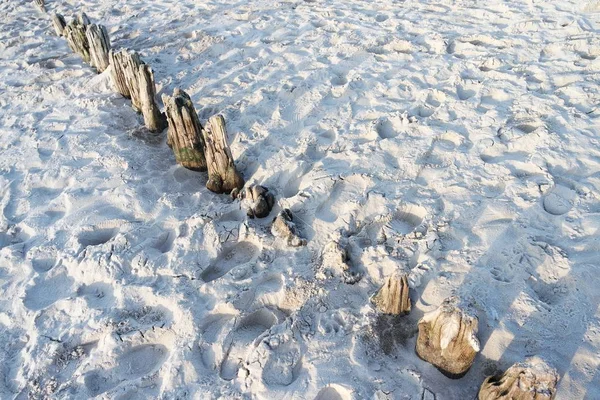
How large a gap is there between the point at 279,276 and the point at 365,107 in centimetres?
232

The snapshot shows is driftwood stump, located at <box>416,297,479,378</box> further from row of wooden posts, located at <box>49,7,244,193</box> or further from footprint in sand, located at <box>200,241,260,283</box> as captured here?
row of wooden posts, located at <box>49,7,244,193</box>

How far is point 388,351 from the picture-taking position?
251cm

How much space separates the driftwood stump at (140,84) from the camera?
14.2ft

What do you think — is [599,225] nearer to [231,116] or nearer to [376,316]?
[376,316]

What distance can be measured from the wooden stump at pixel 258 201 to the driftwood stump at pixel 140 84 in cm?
167

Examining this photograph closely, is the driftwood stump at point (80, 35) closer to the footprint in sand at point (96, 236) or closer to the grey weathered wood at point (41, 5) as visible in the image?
the grey weathered wood at point (41, 5)

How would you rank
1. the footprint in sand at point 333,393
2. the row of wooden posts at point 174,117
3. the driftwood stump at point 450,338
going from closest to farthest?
the driftwood stump at point 450,338 → the footprint in sand at point 333,393 → the row of wooden posts at point 174,117

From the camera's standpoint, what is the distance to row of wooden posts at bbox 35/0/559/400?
2.00 meters

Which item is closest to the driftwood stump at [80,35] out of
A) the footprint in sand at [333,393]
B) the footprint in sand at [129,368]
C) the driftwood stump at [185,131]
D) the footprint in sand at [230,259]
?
the driftwood stump at [185,131]

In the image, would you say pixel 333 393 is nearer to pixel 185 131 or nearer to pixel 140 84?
pixel 185 131

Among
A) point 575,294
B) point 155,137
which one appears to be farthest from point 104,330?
point 575,294

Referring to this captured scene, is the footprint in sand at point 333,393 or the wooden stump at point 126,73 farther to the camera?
the wooden stump at point 126,73

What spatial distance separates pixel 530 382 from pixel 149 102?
13.6ft

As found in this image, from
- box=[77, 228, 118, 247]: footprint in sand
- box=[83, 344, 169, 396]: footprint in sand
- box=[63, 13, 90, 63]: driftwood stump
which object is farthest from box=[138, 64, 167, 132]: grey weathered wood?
box=[83, 344, 169, 396]: footprint in sand
